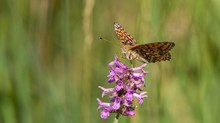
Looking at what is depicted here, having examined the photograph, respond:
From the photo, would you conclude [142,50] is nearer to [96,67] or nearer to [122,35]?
[122,35]

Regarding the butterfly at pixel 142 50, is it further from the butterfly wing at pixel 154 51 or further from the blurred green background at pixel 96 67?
the blurred green background at pixel 96 67

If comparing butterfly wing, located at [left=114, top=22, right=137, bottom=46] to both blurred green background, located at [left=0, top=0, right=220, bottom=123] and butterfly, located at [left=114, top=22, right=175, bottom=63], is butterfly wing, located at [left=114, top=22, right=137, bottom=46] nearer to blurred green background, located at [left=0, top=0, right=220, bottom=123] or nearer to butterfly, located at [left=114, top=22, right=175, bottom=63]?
butterfly, located at [left=114, top=22, right=175, bottom=63]

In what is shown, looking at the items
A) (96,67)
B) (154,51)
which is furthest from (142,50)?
(96,67)

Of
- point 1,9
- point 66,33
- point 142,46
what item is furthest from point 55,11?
point 142,46

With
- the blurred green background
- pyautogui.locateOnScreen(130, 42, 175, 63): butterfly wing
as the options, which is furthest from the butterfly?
the blurred green background

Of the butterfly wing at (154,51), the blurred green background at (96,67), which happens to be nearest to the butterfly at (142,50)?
the butterfly wing at (154,51)

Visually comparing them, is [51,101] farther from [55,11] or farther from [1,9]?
[1,9]
